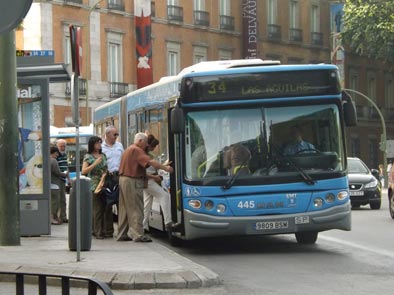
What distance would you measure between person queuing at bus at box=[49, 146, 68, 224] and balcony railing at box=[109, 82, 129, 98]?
114ft

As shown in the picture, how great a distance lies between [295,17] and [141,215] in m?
55.3

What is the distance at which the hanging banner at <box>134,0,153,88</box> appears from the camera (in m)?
55.3

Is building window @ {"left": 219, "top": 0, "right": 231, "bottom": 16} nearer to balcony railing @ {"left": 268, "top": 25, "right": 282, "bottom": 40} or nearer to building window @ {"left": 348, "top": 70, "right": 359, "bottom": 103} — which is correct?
balcony railing @ {"left": 268, "top": 25, "right": 282, "bottom": 40}

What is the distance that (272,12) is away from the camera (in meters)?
66.4

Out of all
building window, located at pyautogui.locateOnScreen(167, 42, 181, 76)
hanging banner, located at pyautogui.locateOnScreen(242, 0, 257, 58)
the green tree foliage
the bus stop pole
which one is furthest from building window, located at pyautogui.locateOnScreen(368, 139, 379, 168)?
the bus stop pole

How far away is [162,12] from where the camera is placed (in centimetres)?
5769

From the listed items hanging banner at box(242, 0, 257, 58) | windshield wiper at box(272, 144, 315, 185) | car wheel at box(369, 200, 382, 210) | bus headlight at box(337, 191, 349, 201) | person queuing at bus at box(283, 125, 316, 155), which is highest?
Answer: hanging banner at box(242, 0, 257, 58)

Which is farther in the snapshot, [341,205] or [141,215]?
[141,215]

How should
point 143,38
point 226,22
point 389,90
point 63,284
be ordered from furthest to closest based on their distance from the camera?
point 389,90
point 226,22
point 143,38
point 63,284

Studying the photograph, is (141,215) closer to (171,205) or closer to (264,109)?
(171,205)

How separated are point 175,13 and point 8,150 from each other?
45.9 meters

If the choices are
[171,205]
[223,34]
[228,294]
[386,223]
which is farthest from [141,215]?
[223,34]

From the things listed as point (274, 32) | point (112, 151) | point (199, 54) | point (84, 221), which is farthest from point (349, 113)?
point (274, 32)

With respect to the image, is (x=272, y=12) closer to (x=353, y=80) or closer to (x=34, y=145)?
(x=353, y=80)
